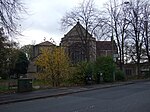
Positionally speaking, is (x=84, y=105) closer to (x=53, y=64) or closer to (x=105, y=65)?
(x=53, y=64)

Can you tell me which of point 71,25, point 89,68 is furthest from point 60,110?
point 71,25

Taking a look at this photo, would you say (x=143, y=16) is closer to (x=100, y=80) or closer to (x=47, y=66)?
(x=100, y=80)

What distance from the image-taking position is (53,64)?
29469mm

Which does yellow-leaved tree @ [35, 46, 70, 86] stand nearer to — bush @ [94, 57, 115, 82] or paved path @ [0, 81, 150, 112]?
bush @ [94, 57, 115, 82]

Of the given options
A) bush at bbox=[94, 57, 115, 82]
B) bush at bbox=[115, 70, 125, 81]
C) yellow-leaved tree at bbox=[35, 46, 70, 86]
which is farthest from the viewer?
bush at bbox=[115, 70, 125, 81]

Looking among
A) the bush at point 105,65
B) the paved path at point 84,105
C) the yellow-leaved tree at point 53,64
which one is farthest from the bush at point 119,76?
the paved path at point 84,105

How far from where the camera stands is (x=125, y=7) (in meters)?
49.4

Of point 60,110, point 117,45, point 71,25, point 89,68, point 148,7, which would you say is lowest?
point 60,110

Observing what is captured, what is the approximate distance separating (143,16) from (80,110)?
42.7 meters

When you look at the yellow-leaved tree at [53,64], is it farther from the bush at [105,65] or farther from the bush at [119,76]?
the bush at [119,76]

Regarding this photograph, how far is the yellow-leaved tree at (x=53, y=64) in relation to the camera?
96.2ft

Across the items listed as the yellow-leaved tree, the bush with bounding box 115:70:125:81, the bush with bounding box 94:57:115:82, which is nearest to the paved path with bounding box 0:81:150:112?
the yellow-leaved tree

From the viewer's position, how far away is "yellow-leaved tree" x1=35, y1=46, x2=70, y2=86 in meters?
29.3

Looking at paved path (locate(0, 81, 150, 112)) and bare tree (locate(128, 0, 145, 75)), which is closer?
paved path (locate(0, 81, 150, 112))
